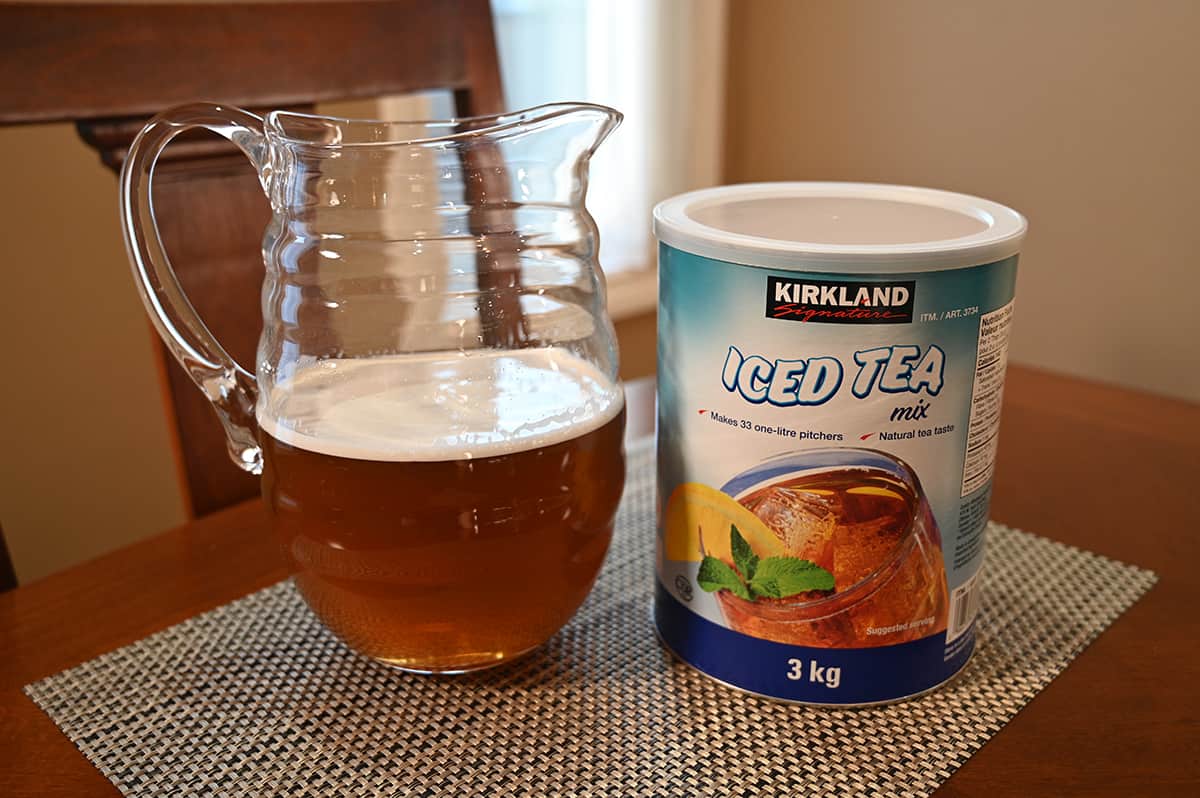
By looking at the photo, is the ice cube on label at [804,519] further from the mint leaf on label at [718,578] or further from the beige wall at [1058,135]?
the beige wall at [1058,135]

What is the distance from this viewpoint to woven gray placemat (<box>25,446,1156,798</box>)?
1.46ft

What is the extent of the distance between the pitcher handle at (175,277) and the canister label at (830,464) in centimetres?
21

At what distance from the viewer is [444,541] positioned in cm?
46

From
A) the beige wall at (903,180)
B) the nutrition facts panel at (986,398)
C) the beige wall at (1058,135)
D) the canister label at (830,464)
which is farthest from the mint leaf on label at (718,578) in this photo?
the beige wall at (1058,135)

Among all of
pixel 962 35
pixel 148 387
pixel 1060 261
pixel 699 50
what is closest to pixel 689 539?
pixel 148 387

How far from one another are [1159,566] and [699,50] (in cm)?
164

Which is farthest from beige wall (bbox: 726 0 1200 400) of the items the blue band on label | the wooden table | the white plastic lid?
the blue band on label

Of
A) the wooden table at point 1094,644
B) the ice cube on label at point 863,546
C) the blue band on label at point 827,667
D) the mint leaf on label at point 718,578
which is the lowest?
the wooden table at point 1094,644

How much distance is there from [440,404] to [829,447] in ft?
0.58

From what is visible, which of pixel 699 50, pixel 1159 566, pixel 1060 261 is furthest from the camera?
pixel 699 50

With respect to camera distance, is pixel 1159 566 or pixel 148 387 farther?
pixel 148 387

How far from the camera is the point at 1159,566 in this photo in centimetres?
64

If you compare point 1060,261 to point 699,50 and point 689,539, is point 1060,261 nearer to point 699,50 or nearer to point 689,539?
point 699,50
